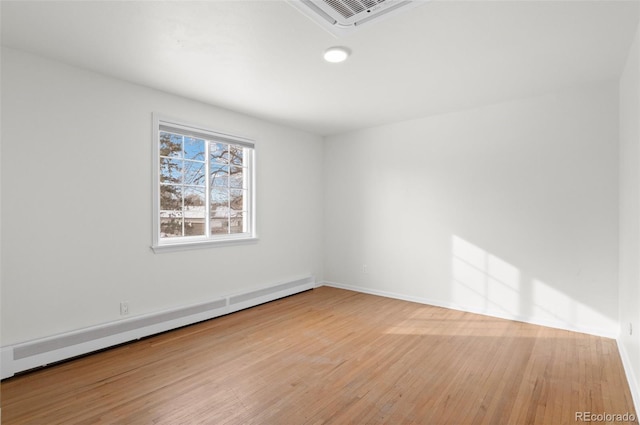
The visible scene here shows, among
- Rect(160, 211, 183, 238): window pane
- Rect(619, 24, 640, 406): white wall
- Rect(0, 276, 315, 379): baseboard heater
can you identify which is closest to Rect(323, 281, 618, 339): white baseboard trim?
Rect(619, 24, 640, 406): white wall

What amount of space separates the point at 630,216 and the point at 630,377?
1.24 metres

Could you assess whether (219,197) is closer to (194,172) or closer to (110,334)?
(194,172)

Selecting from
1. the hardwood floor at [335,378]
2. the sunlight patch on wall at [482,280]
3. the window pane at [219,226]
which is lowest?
the hardwood floor at [335,378]

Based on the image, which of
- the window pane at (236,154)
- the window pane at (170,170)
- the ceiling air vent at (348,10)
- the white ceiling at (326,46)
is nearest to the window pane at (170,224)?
the window pane at (170,170)

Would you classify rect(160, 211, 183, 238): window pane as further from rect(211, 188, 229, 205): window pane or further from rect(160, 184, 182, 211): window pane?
rect(211, 188, 229, 205): window pane

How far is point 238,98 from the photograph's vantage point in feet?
12.4

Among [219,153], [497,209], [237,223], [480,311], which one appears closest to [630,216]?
[497,209]

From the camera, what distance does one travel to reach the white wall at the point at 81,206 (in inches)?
103

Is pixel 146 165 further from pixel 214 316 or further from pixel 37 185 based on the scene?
pixel 214 316

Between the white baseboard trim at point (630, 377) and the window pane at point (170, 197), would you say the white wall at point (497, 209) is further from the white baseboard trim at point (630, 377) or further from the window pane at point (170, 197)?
the window pane at point (170, 197)

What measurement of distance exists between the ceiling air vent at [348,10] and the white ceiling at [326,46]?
0.31ft

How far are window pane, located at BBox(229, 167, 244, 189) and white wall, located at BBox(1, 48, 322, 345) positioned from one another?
1.91ft

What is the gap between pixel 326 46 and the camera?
2545 mm

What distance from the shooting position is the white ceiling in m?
2.12
